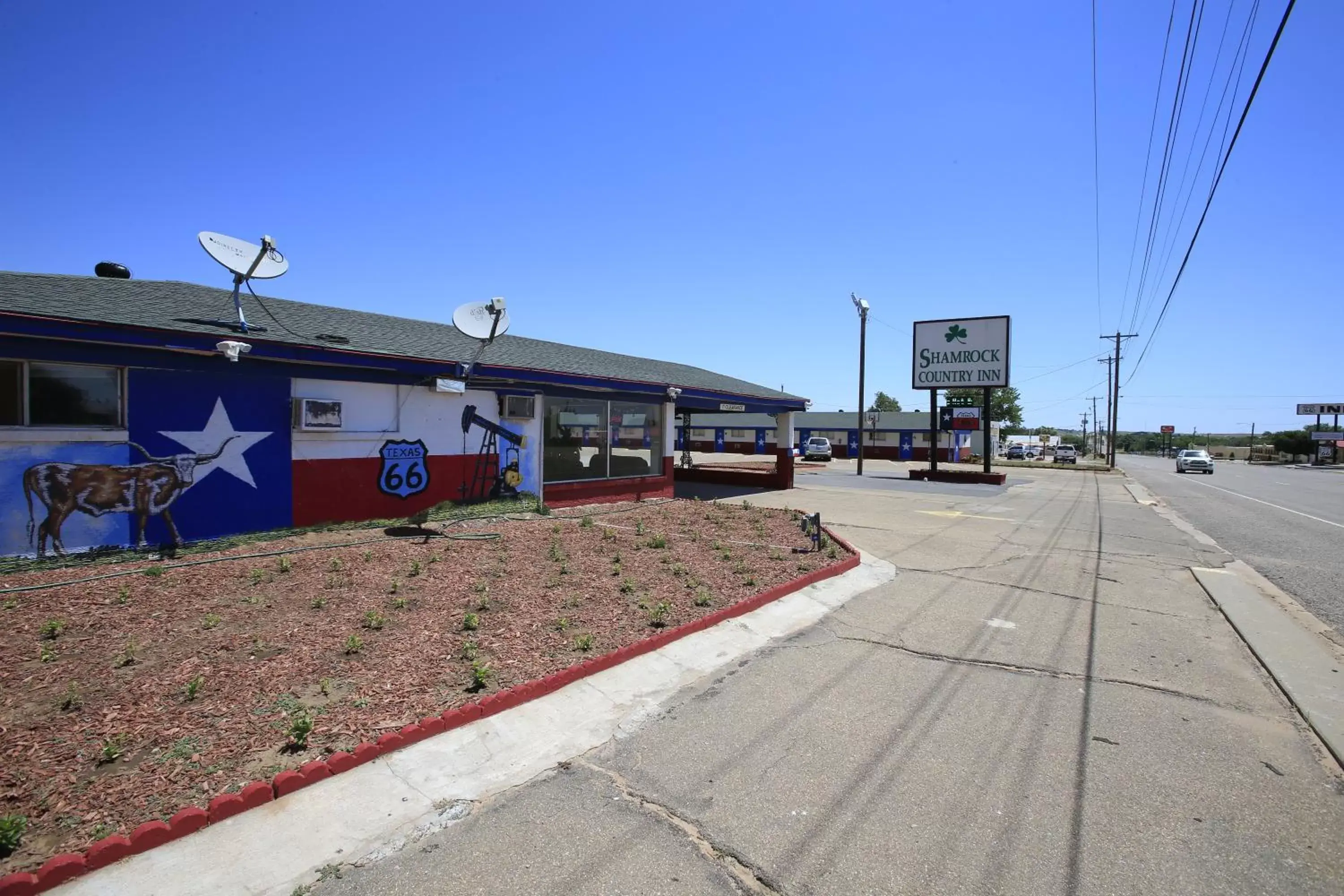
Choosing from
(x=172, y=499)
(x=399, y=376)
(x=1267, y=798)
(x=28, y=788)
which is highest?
(x=399, y=376)

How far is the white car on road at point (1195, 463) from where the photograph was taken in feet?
156

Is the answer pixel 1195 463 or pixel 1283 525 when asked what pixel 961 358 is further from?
pixel 1195 463

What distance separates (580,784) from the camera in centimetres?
393

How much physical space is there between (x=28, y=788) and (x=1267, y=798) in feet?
23.0

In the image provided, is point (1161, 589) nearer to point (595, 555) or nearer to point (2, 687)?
point (595, 555)

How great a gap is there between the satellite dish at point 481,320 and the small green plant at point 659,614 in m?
6.46

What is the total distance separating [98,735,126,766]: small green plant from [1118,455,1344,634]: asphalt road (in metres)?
11.8

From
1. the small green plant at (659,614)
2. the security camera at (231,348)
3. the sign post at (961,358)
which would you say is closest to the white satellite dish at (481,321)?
the security camera at (231,348)

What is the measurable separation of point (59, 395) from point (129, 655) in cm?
467

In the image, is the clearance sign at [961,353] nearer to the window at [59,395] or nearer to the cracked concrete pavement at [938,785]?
the cracked concrete pavement at [938,785]

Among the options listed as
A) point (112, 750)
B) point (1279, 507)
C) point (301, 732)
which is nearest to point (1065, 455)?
point (1279, 507)

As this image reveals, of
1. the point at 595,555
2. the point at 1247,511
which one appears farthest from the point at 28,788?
the point at 1247,511

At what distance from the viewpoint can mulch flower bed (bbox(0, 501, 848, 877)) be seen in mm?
3574

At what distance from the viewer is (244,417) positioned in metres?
9.05
